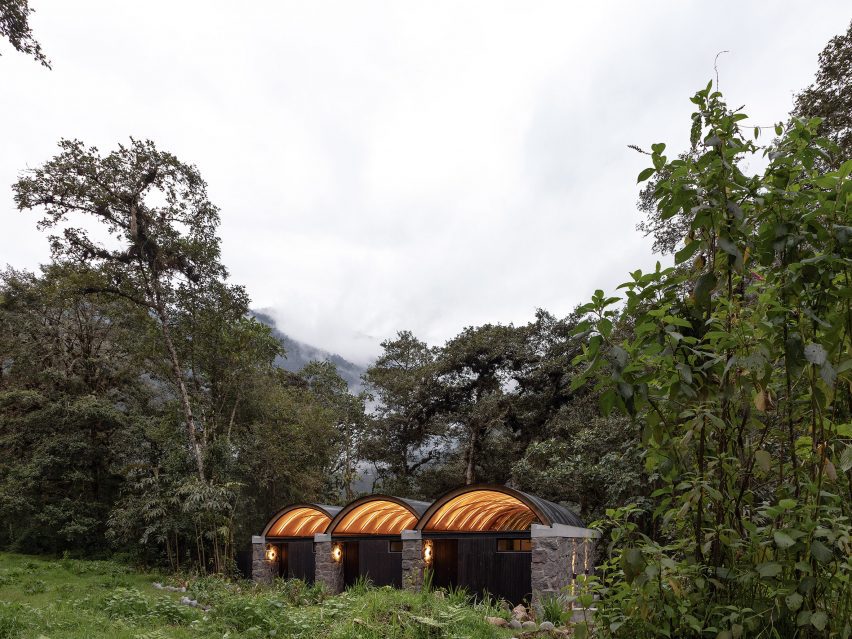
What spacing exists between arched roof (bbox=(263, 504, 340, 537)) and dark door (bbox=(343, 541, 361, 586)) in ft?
4.98

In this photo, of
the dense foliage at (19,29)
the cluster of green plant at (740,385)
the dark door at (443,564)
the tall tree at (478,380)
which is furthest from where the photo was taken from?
the tall tree at (478,380)

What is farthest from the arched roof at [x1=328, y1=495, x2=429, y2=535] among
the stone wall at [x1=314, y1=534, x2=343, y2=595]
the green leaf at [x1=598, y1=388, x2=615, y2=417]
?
the green leaf at [x1=598, y1=388, x2=615, y2=417]

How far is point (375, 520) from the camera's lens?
16.6 m

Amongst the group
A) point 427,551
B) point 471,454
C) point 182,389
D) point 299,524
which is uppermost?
point 182,389

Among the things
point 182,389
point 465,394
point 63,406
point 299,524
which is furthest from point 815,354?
point 63,406

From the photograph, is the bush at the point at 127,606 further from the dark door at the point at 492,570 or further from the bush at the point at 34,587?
the dark door at the point at 492,570

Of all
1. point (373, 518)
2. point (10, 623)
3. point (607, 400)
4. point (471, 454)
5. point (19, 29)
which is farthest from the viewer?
point (471, 454)

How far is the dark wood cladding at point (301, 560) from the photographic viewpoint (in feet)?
56.5

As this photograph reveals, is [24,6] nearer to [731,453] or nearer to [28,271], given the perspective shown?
[731,453]

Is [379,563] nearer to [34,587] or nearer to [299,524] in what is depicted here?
[299,524]

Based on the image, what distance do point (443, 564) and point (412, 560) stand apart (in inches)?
46.0

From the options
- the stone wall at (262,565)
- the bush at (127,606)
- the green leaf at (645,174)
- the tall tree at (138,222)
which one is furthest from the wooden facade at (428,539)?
the green leaf at (645,174)

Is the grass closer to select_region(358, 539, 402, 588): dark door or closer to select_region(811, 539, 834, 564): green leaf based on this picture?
select_region(358, 539, 402, 588): dark door

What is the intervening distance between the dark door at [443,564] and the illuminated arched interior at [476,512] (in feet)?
2.12
